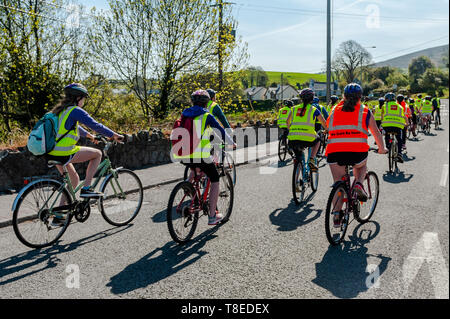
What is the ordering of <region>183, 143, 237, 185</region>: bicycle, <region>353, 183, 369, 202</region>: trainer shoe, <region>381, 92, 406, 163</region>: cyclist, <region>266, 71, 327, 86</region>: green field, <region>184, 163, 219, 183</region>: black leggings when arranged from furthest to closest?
<region>266, 71, 327, 86</region>: green field → <region>381, 92, 406, 163</region>: cyclist → <region>183, 143, 237, 185</region>: bicycle → <region>353, 183, 369, 202</region>: trainer shoe → <region>184, 163, 219, 183</region>: black leggings

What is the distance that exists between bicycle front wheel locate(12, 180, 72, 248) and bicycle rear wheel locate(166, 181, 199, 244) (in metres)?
1.47

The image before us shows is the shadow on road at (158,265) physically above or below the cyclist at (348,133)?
below

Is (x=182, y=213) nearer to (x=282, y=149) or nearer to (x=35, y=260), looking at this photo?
(x=35, y=260)

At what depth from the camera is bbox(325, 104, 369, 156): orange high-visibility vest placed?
15.9 ft

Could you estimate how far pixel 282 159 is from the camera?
1252 centimetres

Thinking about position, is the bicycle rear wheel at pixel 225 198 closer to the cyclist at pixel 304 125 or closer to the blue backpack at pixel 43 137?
the cyclist at pixel 304 125

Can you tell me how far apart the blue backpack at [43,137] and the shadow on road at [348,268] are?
339 centimetres

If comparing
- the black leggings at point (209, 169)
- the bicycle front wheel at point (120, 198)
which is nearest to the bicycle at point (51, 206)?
the bicycle front wheel at point (120, 198)

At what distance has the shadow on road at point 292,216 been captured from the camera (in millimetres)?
5633

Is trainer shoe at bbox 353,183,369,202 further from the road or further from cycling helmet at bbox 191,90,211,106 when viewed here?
cycling helmet at bbox 191,90,211,106

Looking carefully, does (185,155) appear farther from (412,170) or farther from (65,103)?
(412,170)

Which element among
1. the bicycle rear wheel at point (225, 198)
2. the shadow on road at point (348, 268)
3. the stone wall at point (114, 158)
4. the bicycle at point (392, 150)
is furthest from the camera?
the bicycle at point (392, 150)

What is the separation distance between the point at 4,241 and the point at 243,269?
3.24 meters

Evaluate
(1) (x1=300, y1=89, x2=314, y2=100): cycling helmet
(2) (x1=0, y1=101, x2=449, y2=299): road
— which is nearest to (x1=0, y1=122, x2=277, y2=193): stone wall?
(2) (x1=0, y1=101, x2=449, y2=299): road
